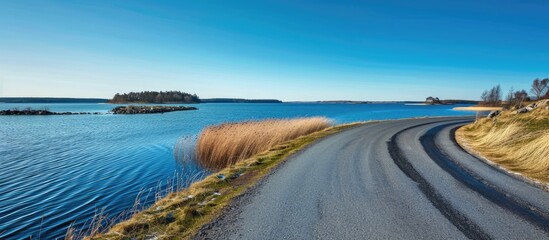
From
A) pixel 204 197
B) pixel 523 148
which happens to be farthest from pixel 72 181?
pixel 523 148

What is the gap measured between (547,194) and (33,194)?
1477 cm

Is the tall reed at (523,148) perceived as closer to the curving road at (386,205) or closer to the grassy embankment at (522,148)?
the grassy embankment at (522,148)

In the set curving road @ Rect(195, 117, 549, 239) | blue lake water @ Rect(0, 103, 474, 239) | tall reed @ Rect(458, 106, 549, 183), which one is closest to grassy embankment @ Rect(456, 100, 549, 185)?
tall reed @ Rect(458, 106, 549, 183)

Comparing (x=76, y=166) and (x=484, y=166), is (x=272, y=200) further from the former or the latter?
(x=76, y=166)

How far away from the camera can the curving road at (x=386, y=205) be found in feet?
15.3

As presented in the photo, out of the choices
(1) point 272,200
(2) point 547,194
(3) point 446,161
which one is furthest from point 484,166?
(1) point 272,200

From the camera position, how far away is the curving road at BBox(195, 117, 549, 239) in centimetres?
467

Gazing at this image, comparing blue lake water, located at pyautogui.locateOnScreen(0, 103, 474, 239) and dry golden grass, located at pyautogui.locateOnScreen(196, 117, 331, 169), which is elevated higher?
dry golden grass, located at pyautogui.locateOnScreen(196, 117, 331, 169)

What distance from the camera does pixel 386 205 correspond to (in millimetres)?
5906

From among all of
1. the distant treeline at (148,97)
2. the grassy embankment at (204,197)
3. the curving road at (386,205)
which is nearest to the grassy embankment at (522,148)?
the curving road at (386,205)

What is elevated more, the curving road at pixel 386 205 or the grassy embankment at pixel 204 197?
the curving road at pixel 386 205

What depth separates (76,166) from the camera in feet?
45.7

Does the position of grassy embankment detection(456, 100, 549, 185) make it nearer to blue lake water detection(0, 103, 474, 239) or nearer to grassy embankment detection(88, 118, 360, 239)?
grassy embankment detection(88, 118, 360, 239)

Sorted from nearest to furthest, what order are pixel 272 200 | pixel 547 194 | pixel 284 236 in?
pixel 284 236
pixel 272 200
pixel 547 194
